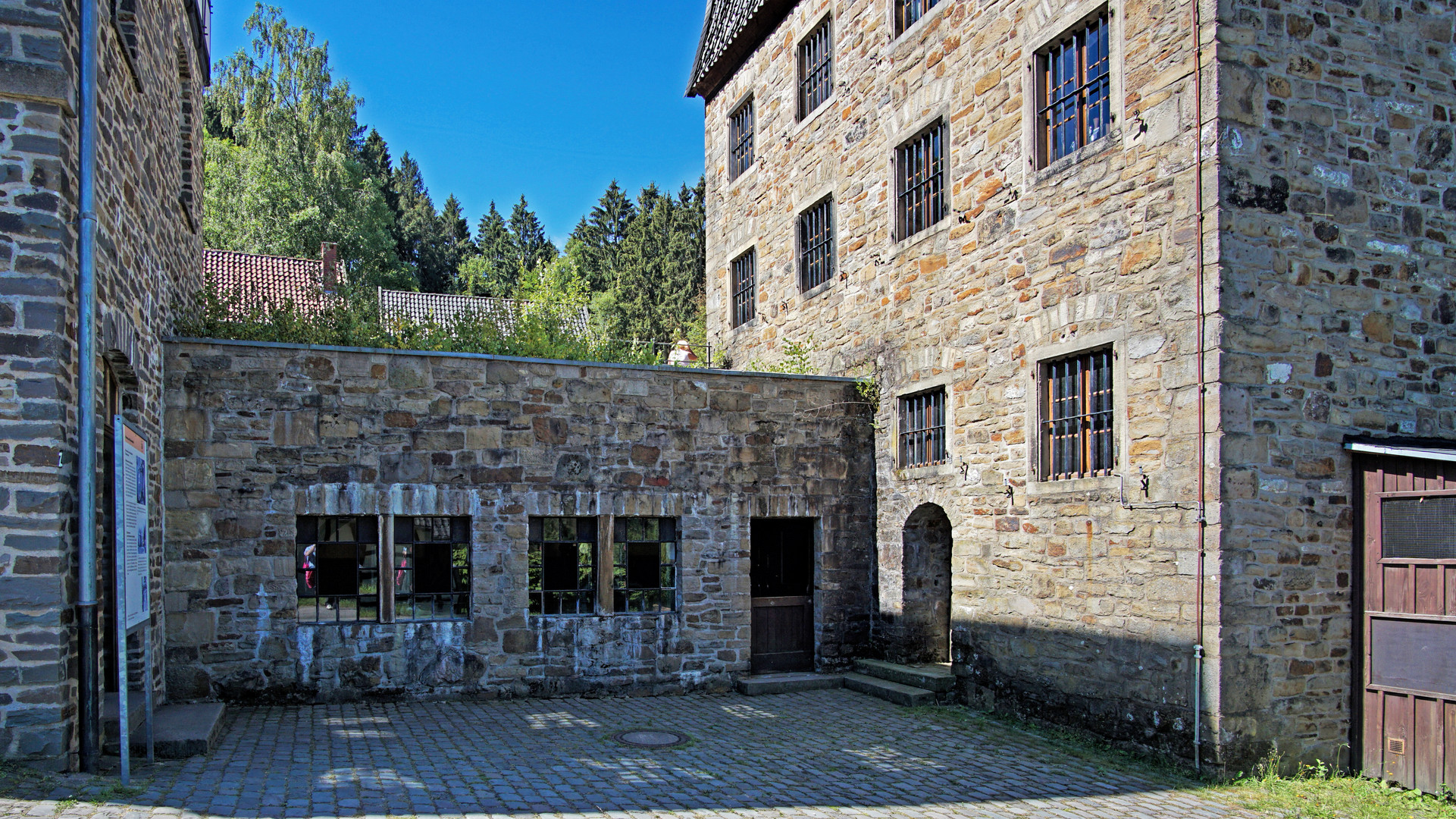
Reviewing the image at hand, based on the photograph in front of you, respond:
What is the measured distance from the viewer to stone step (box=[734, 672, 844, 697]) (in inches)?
437

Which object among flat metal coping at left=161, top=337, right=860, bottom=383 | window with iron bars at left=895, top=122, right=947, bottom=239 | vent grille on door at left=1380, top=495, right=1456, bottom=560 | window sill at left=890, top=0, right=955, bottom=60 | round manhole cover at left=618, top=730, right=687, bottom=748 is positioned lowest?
round manhole cover at left=618, top=730, right=687, bottom=748

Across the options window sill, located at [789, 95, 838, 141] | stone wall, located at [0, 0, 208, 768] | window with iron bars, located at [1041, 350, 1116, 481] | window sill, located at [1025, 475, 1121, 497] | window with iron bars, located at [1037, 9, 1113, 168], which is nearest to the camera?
stone wall, located at [0, 0, 208, 768]

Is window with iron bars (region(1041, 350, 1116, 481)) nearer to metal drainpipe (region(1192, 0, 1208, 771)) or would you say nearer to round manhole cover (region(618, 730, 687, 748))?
metal drainpipe (region(1192, 0, 1208, 771))

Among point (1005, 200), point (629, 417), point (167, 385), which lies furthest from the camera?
point (629, 417)

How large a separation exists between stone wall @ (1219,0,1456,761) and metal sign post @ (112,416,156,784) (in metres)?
7.57

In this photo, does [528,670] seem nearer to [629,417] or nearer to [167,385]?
[629,417]

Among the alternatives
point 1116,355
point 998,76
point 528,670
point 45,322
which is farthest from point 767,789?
point 998,76

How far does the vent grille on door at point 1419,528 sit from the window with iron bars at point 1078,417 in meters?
2.07

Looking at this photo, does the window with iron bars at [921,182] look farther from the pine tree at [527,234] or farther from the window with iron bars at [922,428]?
the pine tree at [527,234]

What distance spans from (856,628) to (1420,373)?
20.6 feet

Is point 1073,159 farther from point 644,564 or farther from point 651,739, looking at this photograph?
point 651,739

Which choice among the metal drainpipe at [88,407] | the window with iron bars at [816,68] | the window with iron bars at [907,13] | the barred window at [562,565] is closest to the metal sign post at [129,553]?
the metal drainpipe at [88,407]

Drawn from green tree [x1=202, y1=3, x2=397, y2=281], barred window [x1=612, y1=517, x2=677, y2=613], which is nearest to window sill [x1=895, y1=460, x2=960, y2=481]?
barred window [x1=612, y1=517, x2=677, y2=613]

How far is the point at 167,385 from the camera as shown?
30.7ft
